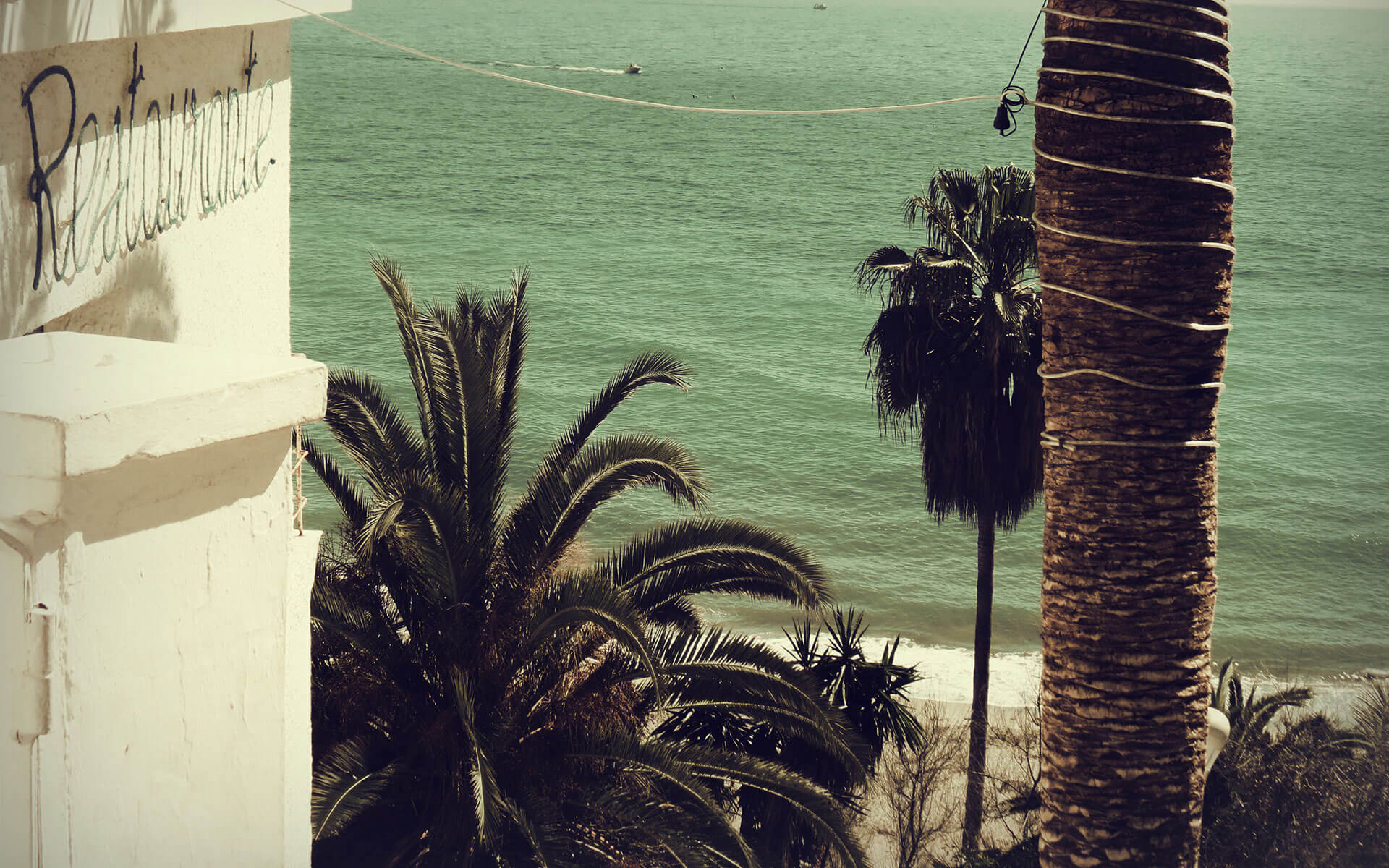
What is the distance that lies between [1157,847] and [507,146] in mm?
89887

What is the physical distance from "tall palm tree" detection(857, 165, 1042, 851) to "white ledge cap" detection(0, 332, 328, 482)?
39.6ft

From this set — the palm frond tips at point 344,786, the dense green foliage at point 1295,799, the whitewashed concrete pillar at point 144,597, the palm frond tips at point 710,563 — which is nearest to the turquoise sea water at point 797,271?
the dense green foliage at point 1295,799

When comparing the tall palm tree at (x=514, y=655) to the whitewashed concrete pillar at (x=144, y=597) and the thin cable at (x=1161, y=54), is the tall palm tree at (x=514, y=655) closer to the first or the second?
the thin cable at (x=1161, y=54)

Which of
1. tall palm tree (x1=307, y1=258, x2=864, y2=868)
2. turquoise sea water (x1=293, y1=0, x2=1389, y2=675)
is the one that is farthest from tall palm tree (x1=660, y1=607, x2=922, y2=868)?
turquoise sea water (x1=293, y1=0, x2=1389, y2=675)

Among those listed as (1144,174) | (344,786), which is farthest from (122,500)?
(344,786)

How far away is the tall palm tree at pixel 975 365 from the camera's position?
46.2ft

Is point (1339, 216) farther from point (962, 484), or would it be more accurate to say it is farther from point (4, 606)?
point (4, 606)

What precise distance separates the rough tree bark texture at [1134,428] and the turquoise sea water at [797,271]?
2296 cm

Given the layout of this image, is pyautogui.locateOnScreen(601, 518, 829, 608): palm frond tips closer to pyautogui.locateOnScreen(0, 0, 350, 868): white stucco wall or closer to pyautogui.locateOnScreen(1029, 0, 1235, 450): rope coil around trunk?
pyautogui.locateOnScreen(1029, 0, 1235, 450): rope coil around trunk

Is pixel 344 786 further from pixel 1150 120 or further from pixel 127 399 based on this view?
pixel 127 399

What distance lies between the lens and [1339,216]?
81500 mm

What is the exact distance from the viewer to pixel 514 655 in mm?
9125

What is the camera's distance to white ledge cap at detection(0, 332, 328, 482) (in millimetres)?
2004

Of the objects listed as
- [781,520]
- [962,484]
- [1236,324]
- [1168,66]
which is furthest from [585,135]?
[1168,66]
